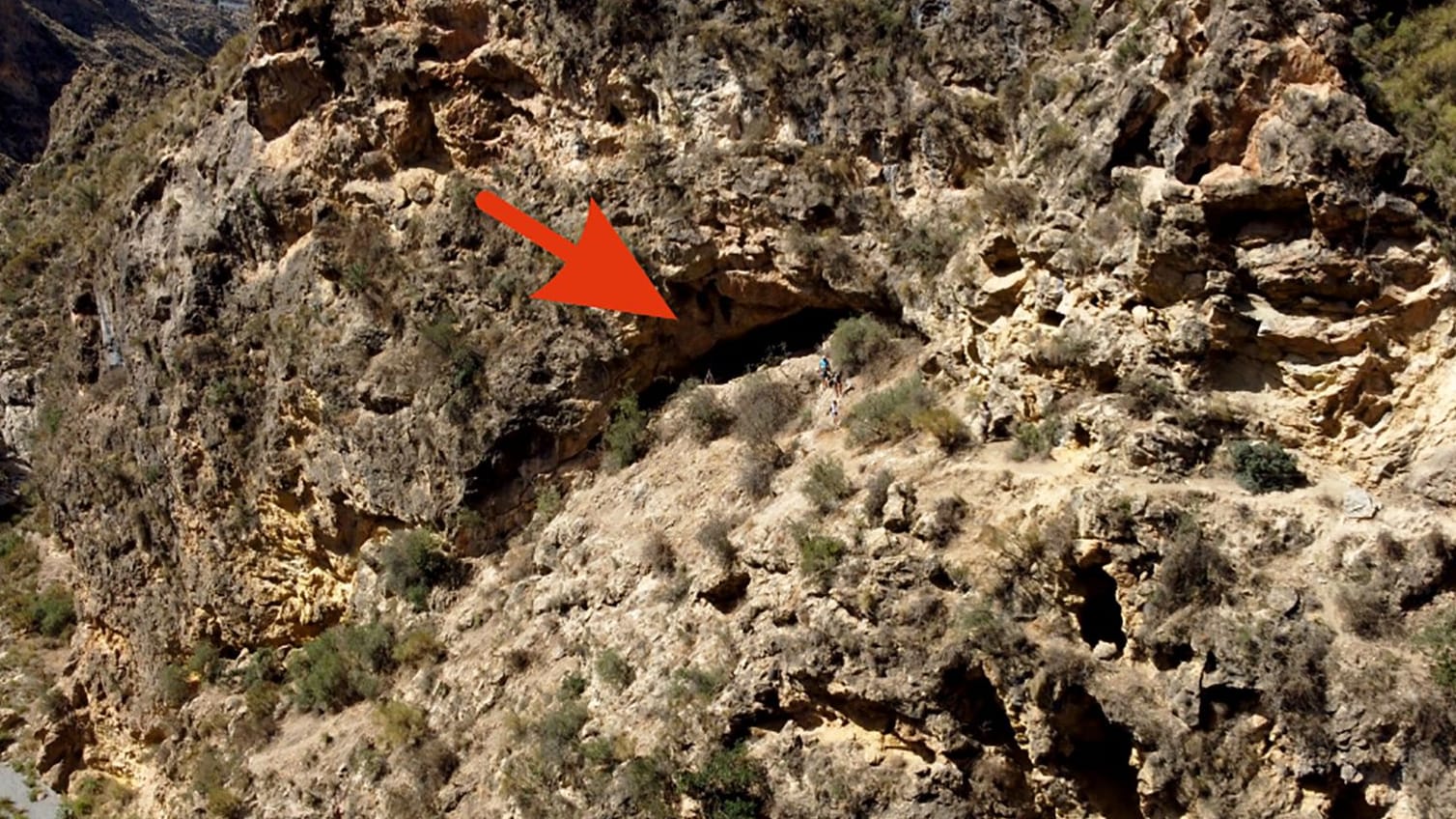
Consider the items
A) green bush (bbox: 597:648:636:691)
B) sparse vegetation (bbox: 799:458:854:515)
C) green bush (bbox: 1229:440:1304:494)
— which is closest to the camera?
green bush (bbox: 1229:440:1304:494)

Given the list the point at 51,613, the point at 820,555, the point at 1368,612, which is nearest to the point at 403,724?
the point at 820,555

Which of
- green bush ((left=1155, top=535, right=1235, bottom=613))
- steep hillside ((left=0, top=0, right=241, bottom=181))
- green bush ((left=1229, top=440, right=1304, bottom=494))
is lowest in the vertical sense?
green bush ((left=1155, top=535, right=1235, bottom=613))

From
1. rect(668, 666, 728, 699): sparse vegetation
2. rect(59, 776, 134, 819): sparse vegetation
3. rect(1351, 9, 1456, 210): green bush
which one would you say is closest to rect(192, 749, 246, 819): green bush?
rect(59, 776, 134, 819): sparse vegetation

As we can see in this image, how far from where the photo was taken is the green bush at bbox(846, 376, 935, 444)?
11438 mm

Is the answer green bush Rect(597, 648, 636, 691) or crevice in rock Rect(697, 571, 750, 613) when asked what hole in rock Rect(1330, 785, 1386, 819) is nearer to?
crevice in rock Rect(697, 571, 750, 613)

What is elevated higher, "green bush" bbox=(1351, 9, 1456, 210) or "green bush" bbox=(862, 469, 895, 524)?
"green bush" bbox=(1351, 9, 1456, 210)

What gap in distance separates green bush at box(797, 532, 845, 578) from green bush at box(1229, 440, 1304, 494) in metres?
3.70

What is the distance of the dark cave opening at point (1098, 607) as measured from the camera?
914 cm

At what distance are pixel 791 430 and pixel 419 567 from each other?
5.64m

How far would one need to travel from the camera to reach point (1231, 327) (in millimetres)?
9336

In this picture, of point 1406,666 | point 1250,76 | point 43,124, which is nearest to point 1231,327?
point 1250,76

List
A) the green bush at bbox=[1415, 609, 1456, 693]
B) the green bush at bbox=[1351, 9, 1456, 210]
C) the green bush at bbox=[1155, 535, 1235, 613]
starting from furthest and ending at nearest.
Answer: the green bush at bbox=[1351, 9, 1456, 210] < the green bush at bbox=[1155, 535, 1235, 613] < the green bush at bbox=[1415, 609, 1456, 693]

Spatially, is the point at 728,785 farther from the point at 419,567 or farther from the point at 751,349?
the point at 751,349

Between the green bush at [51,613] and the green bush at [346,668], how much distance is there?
10.7 meters
